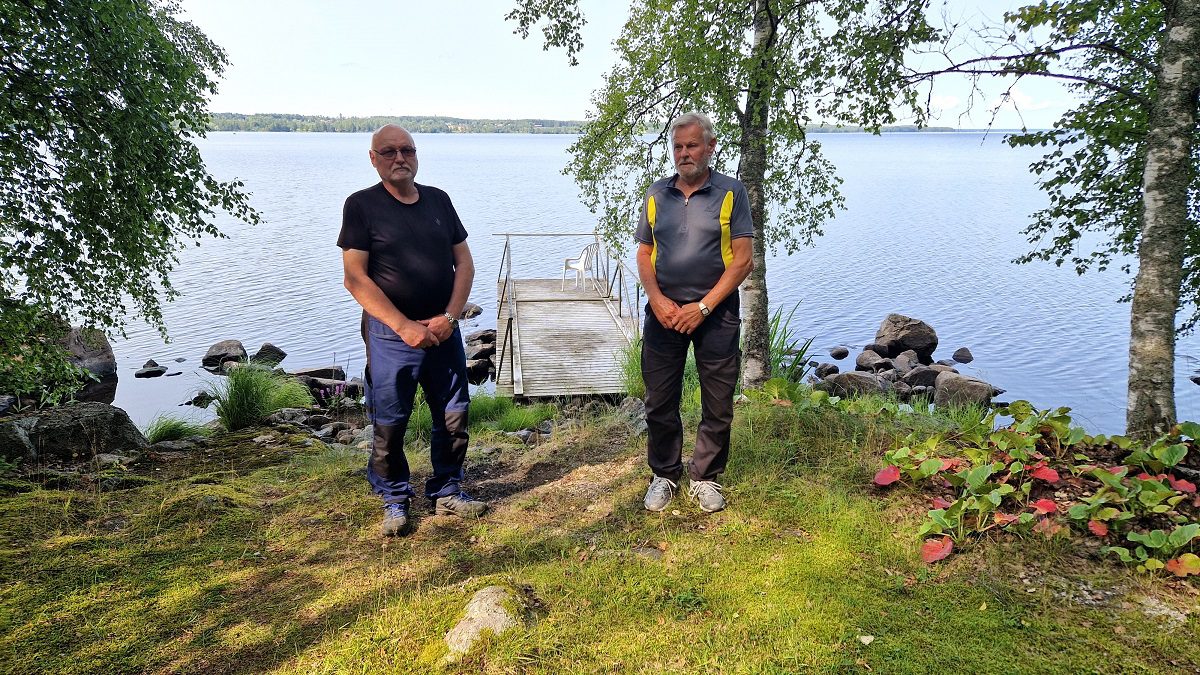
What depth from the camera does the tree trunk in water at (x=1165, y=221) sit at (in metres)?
3.81

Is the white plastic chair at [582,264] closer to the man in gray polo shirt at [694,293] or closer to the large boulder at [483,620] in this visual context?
the man in gray polo shirt at [694,293]

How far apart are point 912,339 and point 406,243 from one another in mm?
15692

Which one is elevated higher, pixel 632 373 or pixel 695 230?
pixel 695 230

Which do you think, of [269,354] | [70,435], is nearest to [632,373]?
[70,435]

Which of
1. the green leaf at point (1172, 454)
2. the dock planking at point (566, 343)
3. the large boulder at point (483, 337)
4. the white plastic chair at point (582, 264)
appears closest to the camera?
the green leaf at point (1172, 454)

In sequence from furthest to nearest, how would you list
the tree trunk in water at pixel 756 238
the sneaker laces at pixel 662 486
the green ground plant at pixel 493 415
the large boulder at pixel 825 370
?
the large boulder at pixel 825 370 < the green ground plant at pixel 493 415 < the tree trunk in water at pixel 756 238 < the sneaker laces at pixel 662 486

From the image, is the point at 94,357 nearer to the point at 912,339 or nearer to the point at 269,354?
the point at 269,354

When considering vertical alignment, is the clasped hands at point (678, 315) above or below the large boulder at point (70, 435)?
above

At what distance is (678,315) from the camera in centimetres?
358

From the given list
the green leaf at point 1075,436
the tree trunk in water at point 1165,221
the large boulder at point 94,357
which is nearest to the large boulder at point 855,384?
the tree trunk in water at point 1165,221

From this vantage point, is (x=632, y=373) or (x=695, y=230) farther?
(x=632, y=373)

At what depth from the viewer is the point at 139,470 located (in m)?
5.26

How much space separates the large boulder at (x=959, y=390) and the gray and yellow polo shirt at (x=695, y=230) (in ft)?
34.4

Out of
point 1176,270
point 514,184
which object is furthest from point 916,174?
point 1176,270
